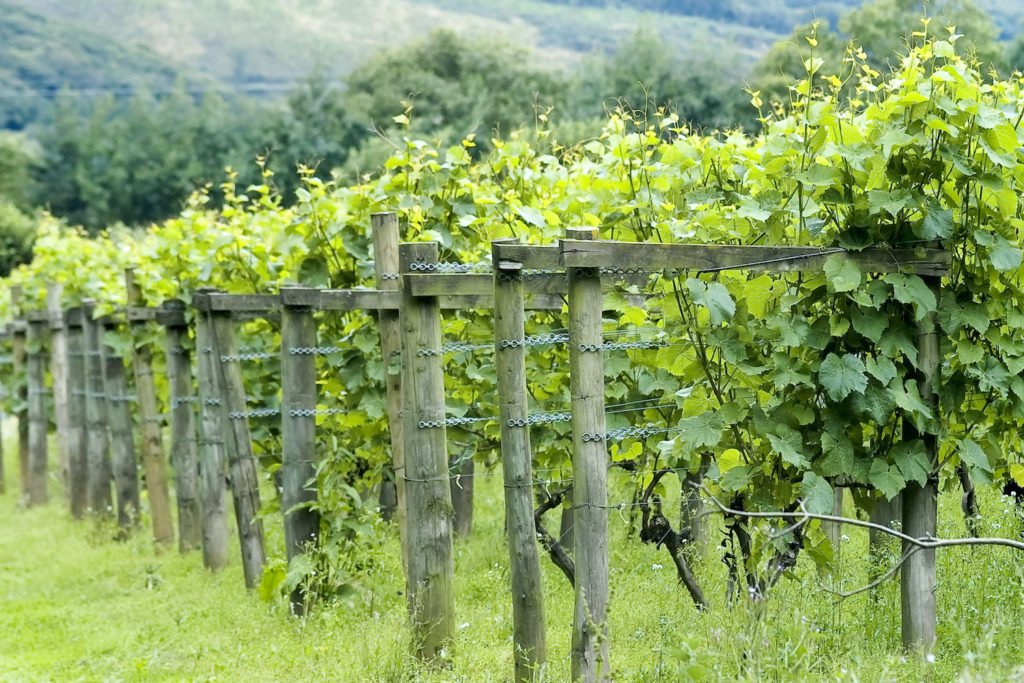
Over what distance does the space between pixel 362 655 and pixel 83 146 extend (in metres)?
69.9

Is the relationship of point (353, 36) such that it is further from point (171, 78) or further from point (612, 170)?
point (612, 170)

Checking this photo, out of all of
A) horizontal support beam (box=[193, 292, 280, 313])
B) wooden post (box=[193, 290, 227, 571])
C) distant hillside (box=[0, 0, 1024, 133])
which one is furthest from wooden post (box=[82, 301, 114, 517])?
distant hillside (box=[0, 0, 1024, 133])

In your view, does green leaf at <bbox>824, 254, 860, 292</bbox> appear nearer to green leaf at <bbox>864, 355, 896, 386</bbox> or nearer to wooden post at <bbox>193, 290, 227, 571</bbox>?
green leaf at <bbox>864, 355, 896, 386</bbox>

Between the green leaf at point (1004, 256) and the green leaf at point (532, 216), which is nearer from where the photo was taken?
the green leaf at point (1004, 256)

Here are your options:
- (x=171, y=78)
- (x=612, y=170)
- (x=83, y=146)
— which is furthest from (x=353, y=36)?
(x=612, y=170)

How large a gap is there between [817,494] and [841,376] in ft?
1.74

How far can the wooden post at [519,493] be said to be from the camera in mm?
5887

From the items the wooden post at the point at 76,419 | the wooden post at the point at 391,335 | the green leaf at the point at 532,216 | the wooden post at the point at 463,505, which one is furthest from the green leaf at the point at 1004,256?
the wooden post at the point at 76,419

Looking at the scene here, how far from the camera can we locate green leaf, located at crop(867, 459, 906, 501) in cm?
563

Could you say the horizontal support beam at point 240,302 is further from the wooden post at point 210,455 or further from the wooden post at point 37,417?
the wooden post at point 37,417

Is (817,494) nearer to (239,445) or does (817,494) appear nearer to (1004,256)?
(1004,256)

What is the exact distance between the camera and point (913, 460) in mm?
5715

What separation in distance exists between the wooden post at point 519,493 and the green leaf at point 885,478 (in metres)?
1.53

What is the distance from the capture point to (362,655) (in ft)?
21.6
